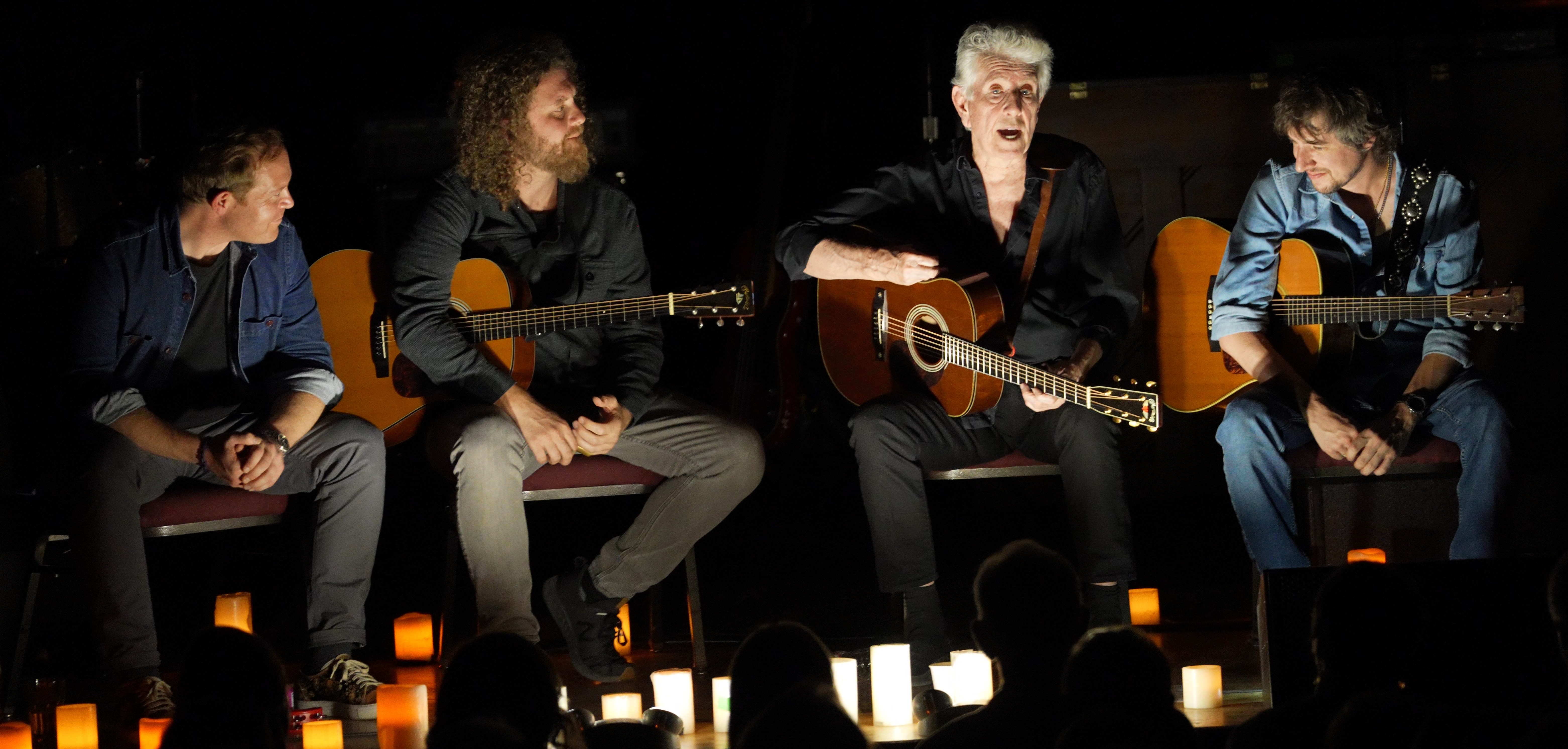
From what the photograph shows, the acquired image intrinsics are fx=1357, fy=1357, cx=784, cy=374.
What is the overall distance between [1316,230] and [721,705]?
1.97 metres

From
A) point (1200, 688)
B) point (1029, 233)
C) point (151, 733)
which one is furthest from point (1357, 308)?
point (151, 733)

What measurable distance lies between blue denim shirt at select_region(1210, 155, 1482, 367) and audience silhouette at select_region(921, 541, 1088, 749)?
1832mm

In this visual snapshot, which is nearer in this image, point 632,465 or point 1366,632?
point 1366,632

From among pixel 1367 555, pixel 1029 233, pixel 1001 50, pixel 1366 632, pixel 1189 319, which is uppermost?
pixel 1001 50

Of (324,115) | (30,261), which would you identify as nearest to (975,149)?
(30,261)

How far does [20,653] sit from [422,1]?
3.42 m

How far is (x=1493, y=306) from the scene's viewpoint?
131 inches

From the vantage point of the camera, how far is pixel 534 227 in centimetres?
353

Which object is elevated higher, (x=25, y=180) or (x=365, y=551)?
(x=25, y=180)

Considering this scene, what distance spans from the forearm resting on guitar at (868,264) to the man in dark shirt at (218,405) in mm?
1194

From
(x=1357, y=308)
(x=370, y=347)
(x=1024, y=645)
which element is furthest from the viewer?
(x=370, y=347)

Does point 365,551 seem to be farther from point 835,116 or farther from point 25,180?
point 835,116

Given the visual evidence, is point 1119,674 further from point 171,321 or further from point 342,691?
point 171,321

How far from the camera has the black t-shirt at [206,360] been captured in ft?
10.6
